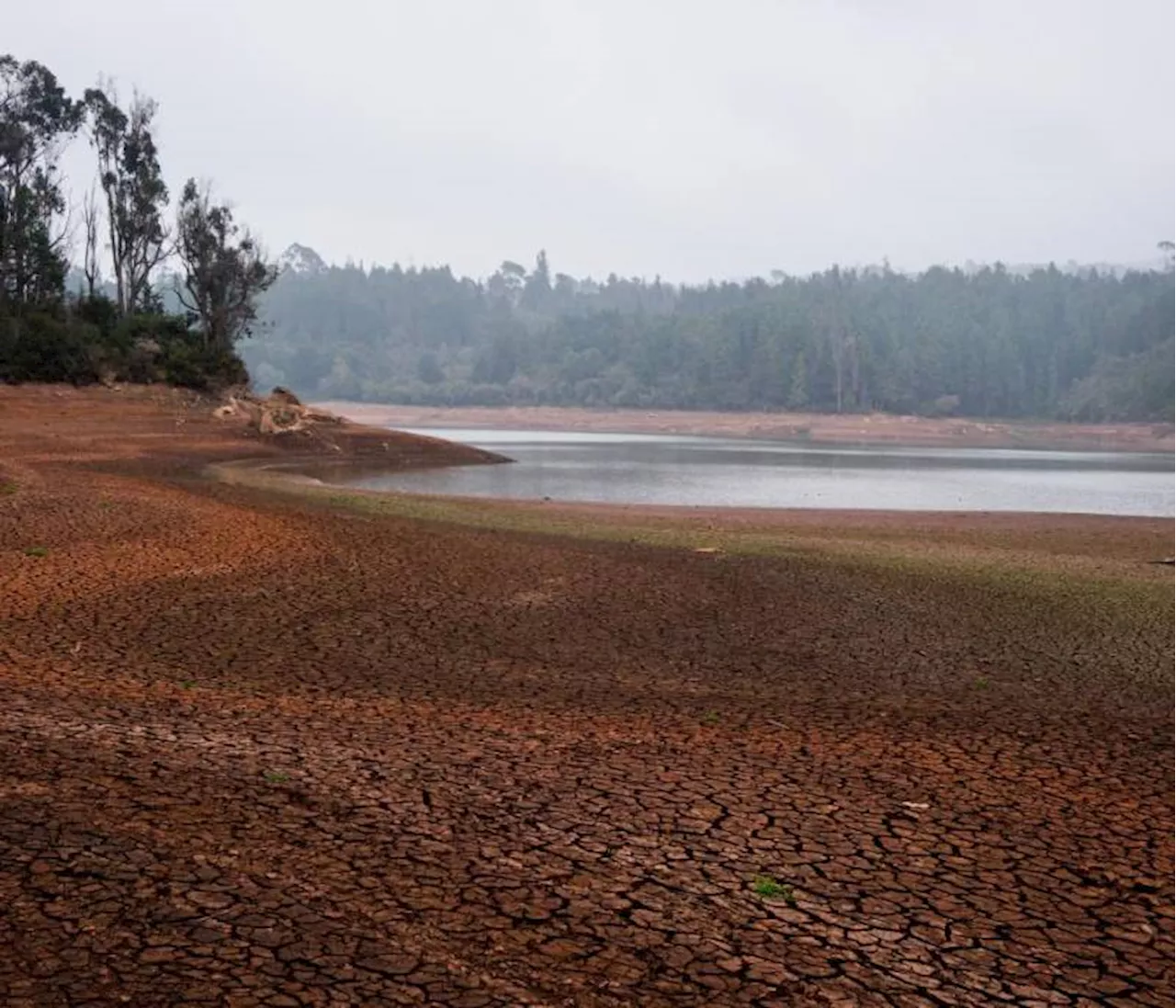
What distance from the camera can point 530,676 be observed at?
10.4 meters

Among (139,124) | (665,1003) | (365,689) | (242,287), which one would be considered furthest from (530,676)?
(139,124)

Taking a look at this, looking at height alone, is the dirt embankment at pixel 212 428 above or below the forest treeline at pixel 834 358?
below

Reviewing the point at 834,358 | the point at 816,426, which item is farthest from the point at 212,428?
the point at 834,358

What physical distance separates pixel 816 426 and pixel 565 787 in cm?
11392

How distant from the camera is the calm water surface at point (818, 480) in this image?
37375 millimetres

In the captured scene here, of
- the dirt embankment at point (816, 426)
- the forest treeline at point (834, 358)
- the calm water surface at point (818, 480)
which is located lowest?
the calm water surface at point (818, 480)

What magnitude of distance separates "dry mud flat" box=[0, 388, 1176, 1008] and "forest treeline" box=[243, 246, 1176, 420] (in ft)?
376

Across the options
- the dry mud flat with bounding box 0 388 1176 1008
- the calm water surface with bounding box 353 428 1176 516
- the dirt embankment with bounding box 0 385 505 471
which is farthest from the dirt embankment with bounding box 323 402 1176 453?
the dry mud flat with bounding box 0 388 1176 1008

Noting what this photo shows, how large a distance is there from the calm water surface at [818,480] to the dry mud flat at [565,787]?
71.9 ft

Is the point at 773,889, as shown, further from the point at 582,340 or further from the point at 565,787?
the point at 582,340

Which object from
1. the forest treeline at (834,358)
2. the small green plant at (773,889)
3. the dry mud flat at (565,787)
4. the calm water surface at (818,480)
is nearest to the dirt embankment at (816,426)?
the forest treeline at (834,358)

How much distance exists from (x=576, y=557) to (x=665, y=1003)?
526 inches

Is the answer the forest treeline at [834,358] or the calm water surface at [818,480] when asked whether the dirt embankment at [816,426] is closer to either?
the forest treeline at [834,358]

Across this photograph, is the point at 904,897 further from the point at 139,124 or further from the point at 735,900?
the point at 139,124
